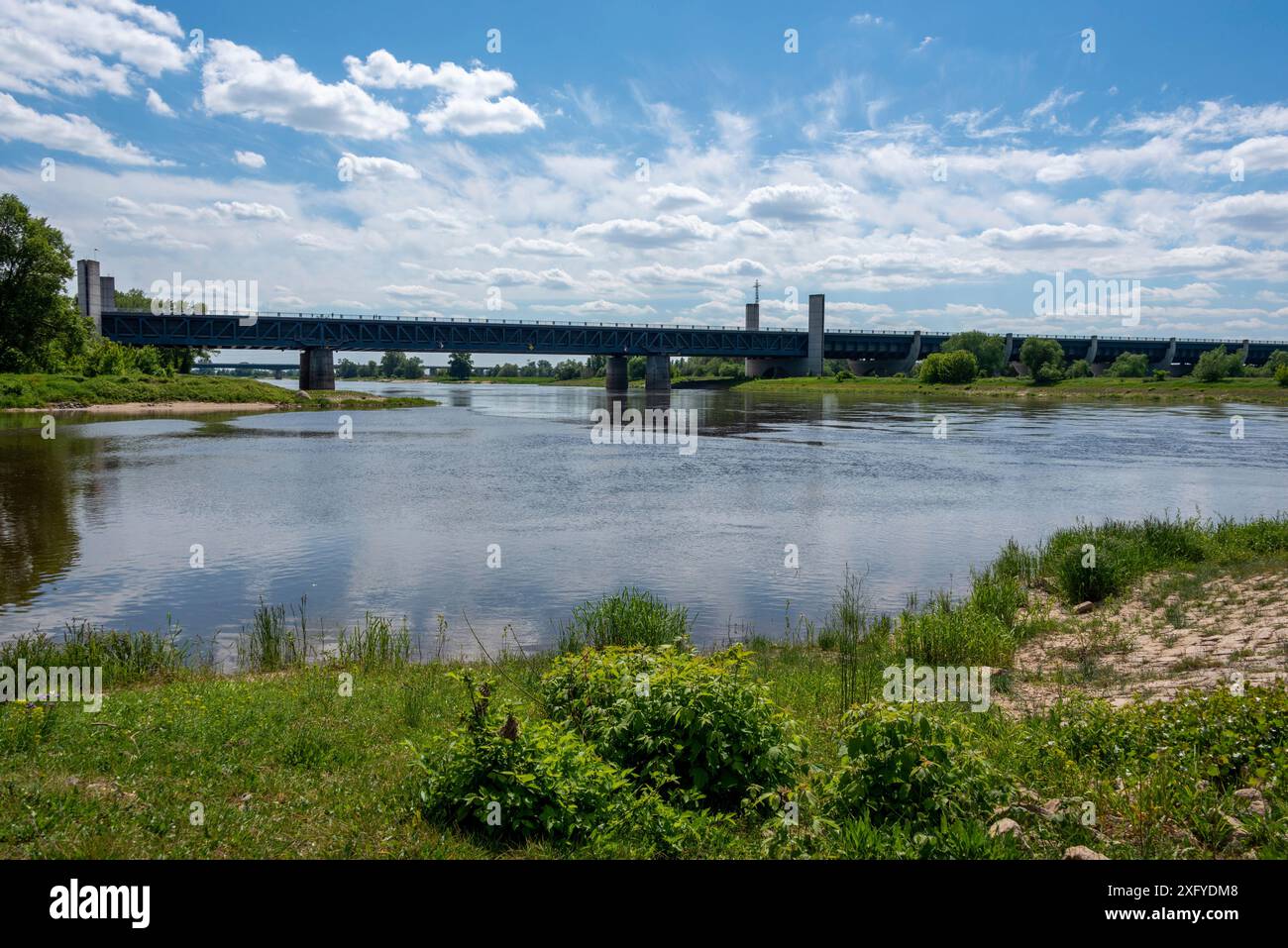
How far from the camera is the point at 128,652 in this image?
15.2 metres

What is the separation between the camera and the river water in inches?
834

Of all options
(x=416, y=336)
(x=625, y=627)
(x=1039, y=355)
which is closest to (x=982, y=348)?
(x=1039, y=355)

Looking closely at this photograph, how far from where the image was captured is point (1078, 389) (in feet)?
529

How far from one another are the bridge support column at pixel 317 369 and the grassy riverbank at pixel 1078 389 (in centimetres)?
8919

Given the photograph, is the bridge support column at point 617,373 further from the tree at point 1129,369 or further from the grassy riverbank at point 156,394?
the tree at point 1129,369

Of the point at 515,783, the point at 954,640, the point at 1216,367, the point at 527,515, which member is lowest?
the point at 954,640

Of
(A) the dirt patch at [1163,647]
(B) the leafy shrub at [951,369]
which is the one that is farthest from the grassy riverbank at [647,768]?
(B) the leafy shrub at [951,369]

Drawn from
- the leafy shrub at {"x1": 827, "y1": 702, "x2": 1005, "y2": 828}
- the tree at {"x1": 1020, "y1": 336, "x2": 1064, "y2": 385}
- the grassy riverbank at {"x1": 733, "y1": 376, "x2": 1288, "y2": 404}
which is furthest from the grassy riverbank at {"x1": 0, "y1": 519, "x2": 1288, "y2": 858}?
the tree at {"x1": 1020, "y1": 336, "x2": 1064, "y2": 385}

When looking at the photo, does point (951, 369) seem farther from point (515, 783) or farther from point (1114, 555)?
point (515, 783)

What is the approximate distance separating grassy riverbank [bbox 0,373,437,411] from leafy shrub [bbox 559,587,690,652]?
84.5 meters

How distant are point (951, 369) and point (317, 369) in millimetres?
116381

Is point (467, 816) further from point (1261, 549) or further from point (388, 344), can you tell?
point (388, 344)

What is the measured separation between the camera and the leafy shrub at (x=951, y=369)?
6850 inches
